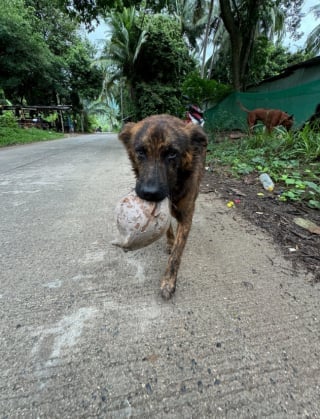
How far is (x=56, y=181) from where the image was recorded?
4676 millimetres

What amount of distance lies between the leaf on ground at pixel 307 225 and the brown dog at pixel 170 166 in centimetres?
141

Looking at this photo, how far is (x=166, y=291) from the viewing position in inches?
64.9

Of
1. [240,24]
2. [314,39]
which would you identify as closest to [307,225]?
[240,24]

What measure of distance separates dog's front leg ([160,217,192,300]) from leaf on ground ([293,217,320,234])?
4.84ft

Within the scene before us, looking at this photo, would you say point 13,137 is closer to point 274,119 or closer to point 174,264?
point 274,119

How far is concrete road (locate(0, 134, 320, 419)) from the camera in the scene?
1.03 meters

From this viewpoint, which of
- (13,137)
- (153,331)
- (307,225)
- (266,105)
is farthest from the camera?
(13,137)

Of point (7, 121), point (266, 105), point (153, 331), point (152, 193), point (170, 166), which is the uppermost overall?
point (266, 105)

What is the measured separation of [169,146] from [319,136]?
15.1 feet

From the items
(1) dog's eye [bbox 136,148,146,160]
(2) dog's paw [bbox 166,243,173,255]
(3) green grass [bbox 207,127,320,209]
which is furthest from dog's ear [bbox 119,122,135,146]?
(3) green grass [bbox 207,127,320,209]

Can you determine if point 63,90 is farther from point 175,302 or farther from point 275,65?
point 175,302

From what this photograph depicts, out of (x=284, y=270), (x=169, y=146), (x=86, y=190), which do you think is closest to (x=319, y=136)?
(x=284, y=270)

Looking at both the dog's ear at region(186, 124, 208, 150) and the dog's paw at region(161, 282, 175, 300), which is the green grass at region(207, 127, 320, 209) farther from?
the dog's paw at region(161, 282, 175, 300)

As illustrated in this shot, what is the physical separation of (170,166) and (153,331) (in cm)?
119
